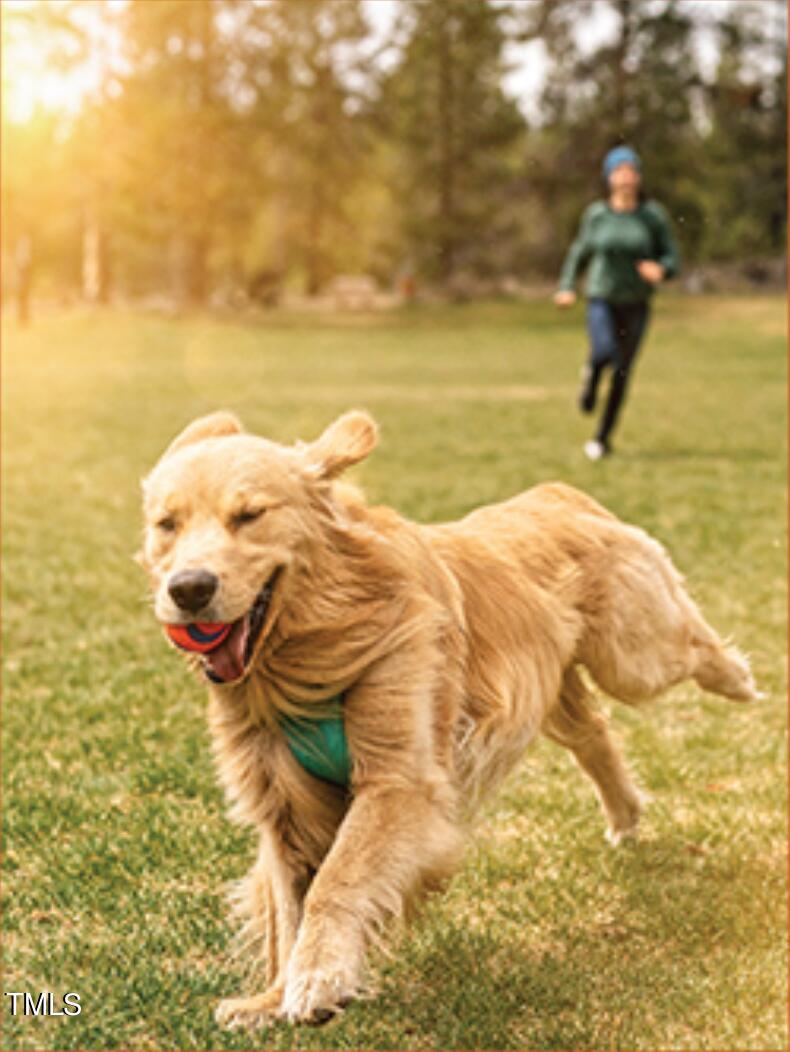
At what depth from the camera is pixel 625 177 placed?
12.2 m

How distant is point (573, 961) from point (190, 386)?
67.5 ft

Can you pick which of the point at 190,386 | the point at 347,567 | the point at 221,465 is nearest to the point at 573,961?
the point at 347,567

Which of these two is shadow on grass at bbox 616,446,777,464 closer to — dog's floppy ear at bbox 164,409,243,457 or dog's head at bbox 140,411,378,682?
dog's floppy ear at bbox 164,409,243,457

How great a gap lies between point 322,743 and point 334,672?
207 millimetres

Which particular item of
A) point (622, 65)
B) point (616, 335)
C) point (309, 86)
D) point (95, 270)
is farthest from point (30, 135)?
point (616, 335)

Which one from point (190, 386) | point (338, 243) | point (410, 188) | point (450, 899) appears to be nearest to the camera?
point (450, 899)

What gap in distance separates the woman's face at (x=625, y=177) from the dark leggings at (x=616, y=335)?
1.12m

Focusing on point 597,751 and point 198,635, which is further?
point 597,751

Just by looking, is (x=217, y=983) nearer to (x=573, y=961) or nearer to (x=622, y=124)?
(x=573, y=961)

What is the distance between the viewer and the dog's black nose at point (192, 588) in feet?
9.53

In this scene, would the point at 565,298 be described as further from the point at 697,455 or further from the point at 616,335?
the point at 697,455

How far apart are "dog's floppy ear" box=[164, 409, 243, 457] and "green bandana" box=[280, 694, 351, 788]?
0.71 m

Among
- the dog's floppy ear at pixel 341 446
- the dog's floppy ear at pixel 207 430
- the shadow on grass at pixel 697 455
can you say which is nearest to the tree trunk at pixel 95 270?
the shadow on grass at pixel 697 455

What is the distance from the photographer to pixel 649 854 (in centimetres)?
464
